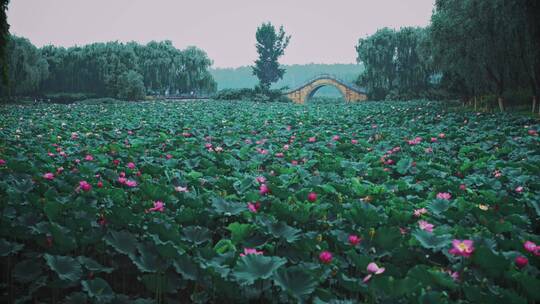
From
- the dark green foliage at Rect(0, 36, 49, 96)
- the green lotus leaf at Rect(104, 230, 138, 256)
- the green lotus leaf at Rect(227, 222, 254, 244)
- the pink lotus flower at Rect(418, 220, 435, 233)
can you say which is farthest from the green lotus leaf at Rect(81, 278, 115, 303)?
the dark green foliage at Rect(0, 36, 49, 96)

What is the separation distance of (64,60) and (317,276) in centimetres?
4766

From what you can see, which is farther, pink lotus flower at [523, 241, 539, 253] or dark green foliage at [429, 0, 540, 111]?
dark green foliage at [429, 0, 540, 111]

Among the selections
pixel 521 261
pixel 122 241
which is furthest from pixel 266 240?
pixel 521 261

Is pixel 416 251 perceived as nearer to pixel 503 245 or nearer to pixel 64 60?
pixel 503 245

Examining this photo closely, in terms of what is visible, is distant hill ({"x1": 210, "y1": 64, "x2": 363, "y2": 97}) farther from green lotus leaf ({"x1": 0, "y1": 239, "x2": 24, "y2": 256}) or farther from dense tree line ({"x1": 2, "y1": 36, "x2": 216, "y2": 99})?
green lotus leaf ({"x1": 0, "y1": 239, "x2": 24, "y2": 256})

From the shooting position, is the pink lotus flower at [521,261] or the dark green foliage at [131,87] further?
the dark green foliage at [131,87]

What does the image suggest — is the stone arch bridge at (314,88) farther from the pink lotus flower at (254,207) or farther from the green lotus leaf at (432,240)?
the green lotus leaf at (432,240)

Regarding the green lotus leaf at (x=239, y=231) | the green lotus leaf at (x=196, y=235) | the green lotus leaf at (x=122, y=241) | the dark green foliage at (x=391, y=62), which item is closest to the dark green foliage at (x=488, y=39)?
the green lotus leaf at (x=239, y=231)

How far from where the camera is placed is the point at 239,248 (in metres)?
2.66

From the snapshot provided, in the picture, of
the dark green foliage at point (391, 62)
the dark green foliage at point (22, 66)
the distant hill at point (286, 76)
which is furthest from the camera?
the distant hill at point (286, 76)

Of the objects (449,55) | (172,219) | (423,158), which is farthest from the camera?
(449,55)

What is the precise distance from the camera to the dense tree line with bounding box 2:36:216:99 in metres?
40.8

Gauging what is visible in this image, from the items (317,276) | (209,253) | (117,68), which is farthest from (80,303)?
(117,68)

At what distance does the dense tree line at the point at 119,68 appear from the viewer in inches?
1608
